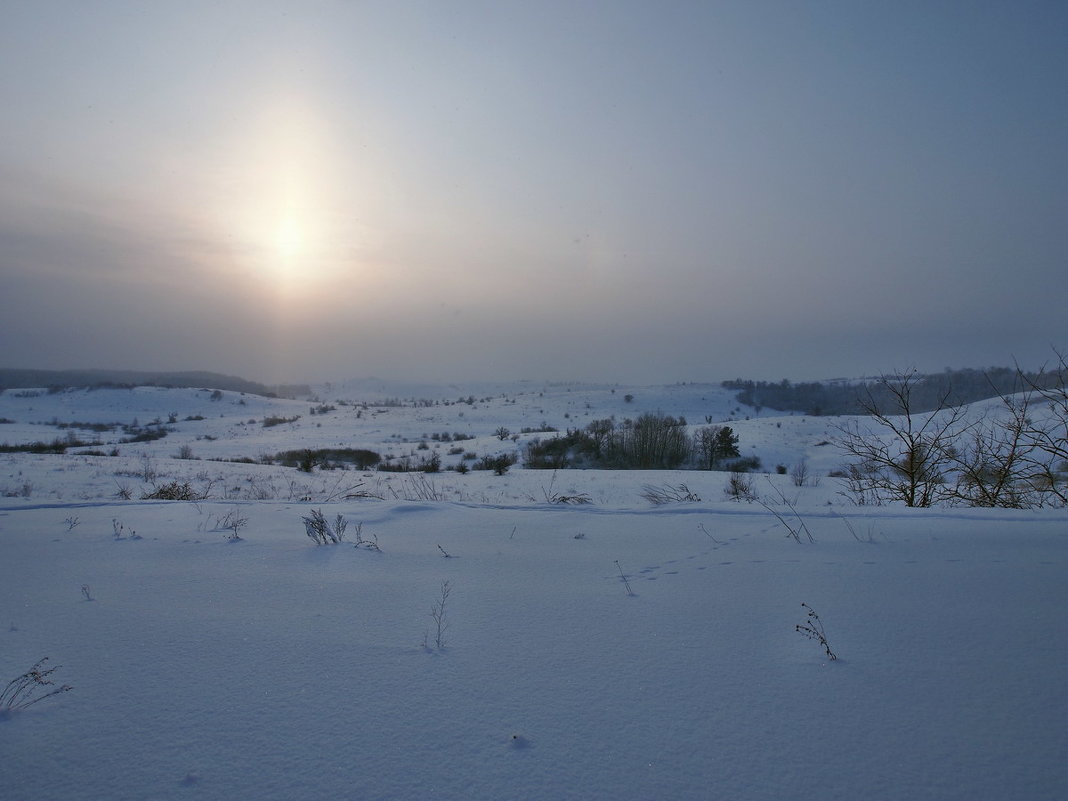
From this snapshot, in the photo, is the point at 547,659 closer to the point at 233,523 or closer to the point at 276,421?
the point at 233,523

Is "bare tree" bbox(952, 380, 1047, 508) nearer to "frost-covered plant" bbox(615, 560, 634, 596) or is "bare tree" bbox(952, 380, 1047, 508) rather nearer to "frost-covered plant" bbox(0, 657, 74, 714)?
"frost-covered plant" bbox(615, 560, 634, 596)

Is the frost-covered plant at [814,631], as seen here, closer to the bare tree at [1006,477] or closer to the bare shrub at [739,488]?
the bare tree at [1006,477]

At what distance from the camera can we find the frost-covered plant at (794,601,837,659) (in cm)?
227

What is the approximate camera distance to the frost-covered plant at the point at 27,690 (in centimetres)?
193

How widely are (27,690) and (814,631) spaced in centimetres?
307

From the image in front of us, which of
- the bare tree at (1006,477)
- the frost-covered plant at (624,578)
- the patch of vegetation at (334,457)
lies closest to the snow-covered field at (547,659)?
the frost-covered plant at (624,578)

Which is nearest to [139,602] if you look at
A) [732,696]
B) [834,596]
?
[732,696]

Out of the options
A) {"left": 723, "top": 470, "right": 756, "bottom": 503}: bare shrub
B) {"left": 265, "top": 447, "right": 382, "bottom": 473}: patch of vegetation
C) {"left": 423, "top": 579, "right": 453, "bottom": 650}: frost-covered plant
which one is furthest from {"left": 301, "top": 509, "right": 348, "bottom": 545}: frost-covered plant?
{"left": 265, "top": 447, "right": 382, "bottom": 473}: patch of vegetation

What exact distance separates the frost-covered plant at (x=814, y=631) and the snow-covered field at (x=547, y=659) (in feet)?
0.13

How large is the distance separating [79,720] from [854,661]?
278cm

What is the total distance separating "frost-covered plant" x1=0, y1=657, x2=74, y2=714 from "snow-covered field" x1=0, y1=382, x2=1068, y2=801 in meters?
0.06

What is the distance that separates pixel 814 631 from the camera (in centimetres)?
244

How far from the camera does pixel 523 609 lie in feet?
9.37

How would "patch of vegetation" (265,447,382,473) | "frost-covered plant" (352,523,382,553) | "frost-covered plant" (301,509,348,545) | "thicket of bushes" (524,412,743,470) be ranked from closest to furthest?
1. "frost-covered plant" (352,523,382,553)
2. "frost-covered plant" (301,509,348,545)
3. "thicket of bushes" (524,412,743,470)
4. "patch of vegetation" (265,447,382,473)
